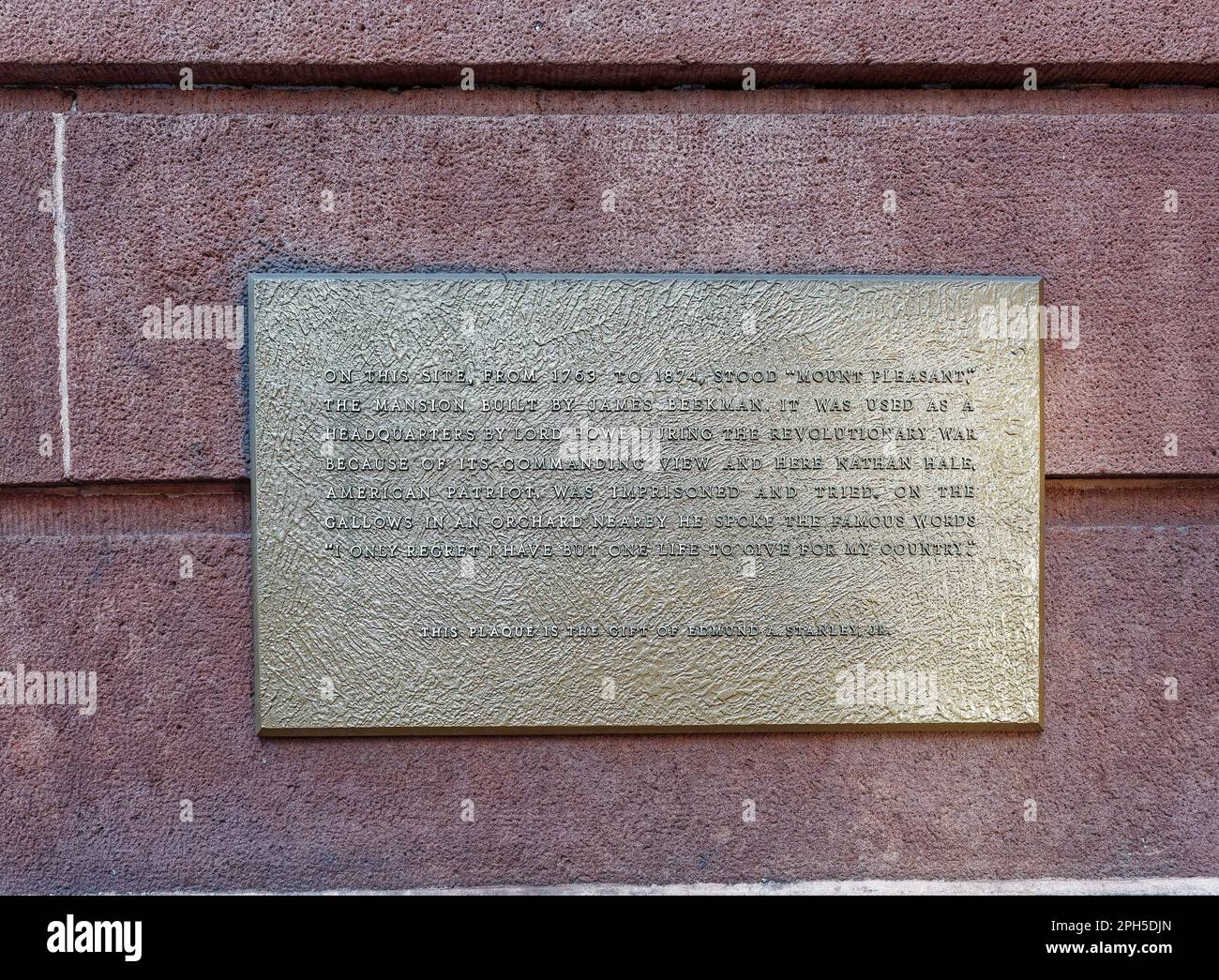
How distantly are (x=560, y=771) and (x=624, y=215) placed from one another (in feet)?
5.99

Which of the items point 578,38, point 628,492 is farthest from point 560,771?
point 578,38

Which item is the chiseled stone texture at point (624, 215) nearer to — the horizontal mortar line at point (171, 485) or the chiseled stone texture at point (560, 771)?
the horizontal mortar line at point (171, 485)

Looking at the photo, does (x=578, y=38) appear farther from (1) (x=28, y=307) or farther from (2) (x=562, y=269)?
(1) (x=28, y=307)

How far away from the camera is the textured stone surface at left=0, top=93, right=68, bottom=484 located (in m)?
2.84

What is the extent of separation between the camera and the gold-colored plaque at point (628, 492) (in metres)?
2.78

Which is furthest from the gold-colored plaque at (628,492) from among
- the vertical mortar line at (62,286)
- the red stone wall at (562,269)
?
the vertical mortar line at (62,286)

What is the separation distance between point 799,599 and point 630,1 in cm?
200

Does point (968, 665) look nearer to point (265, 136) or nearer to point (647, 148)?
point (647, 148)

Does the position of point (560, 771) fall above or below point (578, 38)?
below

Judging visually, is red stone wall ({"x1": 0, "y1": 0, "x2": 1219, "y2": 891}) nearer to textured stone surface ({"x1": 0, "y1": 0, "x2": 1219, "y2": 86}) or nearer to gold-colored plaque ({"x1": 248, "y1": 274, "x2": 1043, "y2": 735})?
textured stone surface ({"x1": 0, "y1": 0, "x2": 1219, "y2": 86})

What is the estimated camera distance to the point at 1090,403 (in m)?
2.88

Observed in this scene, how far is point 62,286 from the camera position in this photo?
9.32ft

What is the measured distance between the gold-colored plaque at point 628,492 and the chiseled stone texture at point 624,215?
155mm

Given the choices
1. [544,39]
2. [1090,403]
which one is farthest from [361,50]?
Answer: [1090,403]
